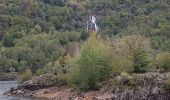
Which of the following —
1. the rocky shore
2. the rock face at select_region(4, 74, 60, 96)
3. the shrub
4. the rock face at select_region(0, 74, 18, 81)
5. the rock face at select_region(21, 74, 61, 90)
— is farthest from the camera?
the rock face at select_region(0, 74, 18, 81)

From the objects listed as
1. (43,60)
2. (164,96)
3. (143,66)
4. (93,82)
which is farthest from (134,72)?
(43,60)

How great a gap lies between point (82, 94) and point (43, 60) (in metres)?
87.6

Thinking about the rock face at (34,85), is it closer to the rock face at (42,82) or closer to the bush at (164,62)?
the rock face at (42,82)

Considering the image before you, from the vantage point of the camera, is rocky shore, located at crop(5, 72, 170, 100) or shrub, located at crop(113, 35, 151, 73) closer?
rocky shore, located at crop(5, 72, 170, 100)

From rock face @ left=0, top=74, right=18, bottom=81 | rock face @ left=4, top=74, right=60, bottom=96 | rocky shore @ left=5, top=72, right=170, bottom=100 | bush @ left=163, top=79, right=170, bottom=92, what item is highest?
bush @ left=163, top=79, right=170, bottom=92

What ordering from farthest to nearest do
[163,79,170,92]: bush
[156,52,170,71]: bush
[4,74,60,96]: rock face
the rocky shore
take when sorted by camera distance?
1. [4,74,60,96]: rock face
2. [156,52,170,71]: bush
3. the rocky shore
4. [163,79,170,92]: bush

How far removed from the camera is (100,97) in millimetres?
81438

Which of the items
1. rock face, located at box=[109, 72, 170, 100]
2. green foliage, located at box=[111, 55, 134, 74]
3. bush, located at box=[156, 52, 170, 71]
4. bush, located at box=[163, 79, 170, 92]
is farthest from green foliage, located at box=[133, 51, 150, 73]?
bush, located at box=[163, 79, 170, 92]

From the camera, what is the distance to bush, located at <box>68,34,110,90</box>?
3516 inches

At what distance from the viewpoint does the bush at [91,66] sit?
8931 cm

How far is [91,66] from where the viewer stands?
90188mm

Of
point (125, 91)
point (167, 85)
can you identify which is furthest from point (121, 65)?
point (167, 85)

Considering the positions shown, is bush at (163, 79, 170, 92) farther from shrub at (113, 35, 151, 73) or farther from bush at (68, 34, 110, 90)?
bush at (68, 34, 110, 90)

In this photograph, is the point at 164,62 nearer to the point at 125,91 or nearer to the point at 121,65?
the point at 121,65
